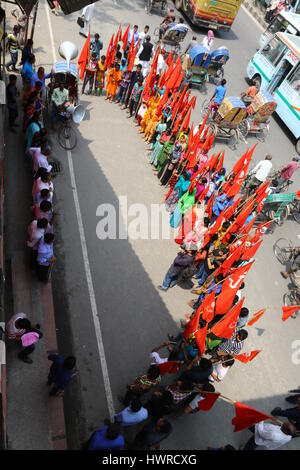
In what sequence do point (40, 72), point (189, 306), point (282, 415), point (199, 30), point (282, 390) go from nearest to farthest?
1. point (282, 415)
2. point (282, 390)
3. point (189, 306)
4. point (40, 72)
5. point (199, 30)

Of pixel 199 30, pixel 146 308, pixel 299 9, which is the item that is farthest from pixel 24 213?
pixel 299 9

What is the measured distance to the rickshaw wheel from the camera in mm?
12728

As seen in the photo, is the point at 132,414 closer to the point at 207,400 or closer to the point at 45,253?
the point at 207,400

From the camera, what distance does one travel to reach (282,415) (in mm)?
6277

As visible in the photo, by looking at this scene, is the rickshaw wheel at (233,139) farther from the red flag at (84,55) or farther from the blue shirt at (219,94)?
the red flag at (84,55)

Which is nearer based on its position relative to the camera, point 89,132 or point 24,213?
point 24,213

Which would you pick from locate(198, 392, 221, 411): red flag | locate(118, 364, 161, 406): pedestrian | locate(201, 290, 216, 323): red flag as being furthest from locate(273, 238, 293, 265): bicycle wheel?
locate(118, 364, 161, 406): pedestrian

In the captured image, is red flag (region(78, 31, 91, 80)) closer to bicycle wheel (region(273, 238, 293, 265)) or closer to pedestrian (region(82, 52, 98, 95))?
pedestrian (region(82, 52, 98, 95))

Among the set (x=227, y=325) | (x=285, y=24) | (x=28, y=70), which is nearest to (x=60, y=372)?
(x=227, y=325)

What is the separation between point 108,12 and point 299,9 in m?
12.4

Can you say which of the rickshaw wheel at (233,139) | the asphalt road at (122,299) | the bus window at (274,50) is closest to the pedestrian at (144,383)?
the asphalt road at (122,299)

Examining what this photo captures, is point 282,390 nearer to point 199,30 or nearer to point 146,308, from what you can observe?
point 146,308

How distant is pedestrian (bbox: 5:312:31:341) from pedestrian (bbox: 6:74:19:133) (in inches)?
223
